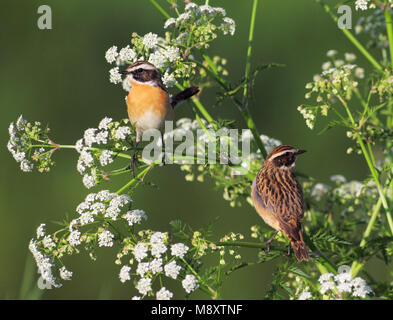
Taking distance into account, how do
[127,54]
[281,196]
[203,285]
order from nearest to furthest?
1. [203,285]
2. [127,54]
3. [281,196]

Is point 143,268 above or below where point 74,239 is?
below

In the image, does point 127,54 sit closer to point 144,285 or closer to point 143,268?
point 143,268

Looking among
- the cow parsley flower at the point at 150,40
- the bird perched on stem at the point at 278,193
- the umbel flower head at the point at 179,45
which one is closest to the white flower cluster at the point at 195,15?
the umbel flower head at the point at 179,45

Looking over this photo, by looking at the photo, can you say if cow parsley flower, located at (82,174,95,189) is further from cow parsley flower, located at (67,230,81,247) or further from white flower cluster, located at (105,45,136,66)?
white flower cluster, located at (105,45,136,66)

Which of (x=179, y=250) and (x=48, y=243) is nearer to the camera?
(x=179, y=250)

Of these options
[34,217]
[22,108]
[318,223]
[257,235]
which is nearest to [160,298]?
[257,235]

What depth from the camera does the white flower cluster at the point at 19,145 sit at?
5.13 metres

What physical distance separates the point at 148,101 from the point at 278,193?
1601mm

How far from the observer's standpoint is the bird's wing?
5.39 m

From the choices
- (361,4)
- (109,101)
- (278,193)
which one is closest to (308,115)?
(278,193)

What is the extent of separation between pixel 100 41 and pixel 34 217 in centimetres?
360

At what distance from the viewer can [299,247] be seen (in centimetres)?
484

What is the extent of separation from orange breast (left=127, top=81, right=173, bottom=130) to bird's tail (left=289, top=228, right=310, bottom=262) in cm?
188

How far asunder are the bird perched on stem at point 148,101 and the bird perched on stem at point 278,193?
3.59 feet
